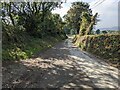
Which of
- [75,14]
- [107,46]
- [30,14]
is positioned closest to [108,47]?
[107,46]

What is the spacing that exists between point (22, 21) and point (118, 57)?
22274 millimetres

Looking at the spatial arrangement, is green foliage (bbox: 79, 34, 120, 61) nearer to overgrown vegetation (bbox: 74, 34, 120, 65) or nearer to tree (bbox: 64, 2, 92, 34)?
overgrown vegetation (bbox: 74, 34, 120, 65)

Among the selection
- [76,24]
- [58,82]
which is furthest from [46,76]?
[76,24]

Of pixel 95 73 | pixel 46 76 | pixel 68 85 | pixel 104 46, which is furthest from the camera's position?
pixel 104 46

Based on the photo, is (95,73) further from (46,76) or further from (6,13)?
(6,13)

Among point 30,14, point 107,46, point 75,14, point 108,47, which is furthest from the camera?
point 75,14

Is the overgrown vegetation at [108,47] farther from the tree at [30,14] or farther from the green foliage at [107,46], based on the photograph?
the tree at [30,14]

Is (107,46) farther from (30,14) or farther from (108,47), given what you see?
(30,14)

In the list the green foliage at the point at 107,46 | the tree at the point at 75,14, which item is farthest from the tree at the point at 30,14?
the tree at the point at 75,14

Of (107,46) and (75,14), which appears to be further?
(75,14)

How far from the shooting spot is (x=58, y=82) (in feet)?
29.2

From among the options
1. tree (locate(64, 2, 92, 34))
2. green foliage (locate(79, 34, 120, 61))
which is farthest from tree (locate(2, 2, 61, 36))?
tree (locate(64, 2, 92, 34))

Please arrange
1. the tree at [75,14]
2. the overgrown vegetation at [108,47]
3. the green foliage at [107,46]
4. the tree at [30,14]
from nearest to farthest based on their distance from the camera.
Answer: the overgrown vegetation at [108,47], the green foliage at [107,46], the tree at [30,14], the tree at [75,14]

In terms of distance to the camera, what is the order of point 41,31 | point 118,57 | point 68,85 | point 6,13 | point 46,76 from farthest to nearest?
point 41,31, point 6,13, point 118,57, point 46,76, point 68,85
